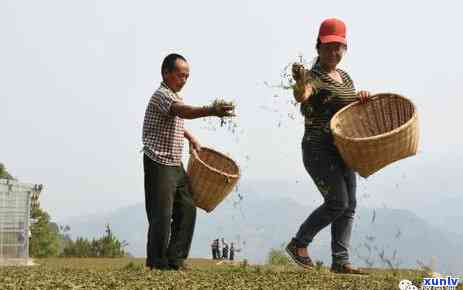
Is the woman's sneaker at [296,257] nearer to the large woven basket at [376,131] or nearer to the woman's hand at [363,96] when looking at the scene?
the large woven basket at [376,131]

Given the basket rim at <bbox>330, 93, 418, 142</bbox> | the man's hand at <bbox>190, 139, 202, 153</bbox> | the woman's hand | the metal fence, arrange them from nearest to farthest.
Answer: the basket rim at <bbox>330, 93, 418, 142</bbox>
the woman's hand
the man's hand at <bbox>190, 139, 202, 153</bbox>
the metal fence

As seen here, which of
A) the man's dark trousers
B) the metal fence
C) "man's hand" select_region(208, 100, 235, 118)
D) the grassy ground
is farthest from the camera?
the metal fence

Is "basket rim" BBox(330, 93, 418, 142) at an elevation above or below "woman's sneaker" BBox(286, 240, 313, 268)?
above

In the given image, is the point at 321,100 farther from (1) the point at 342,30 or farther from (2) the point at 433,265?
(2) the point at 433,265

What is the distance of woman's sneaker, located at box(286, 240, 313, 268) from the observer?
20.1 feet

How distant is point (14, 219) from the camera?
54.4 feet

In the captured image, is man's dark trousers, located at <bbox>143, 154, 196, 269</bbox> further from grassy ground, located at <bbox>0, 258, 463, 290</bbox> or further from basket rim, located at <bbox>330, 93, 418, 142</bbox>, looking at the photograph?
basket rim, located at <bbox>330, 93, 418, 142</bbox>

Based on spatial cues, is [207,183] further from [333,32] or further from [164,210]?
[333,32]

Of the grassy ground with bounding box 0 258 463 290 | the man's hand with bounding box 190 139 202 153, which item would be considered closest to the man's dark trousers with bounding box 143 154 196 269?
the grassy ground with bounding box 0 258 463 290

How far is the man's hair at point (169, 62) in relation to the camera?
19.5 feet

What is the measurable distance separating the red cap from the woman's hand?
490mm

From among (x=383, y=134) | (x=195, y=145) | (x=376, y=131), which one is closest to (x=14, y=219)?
(x=195, y=145)

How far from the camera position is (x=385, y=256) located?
553 cm

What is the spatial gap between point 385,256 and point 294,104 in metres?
1.49
